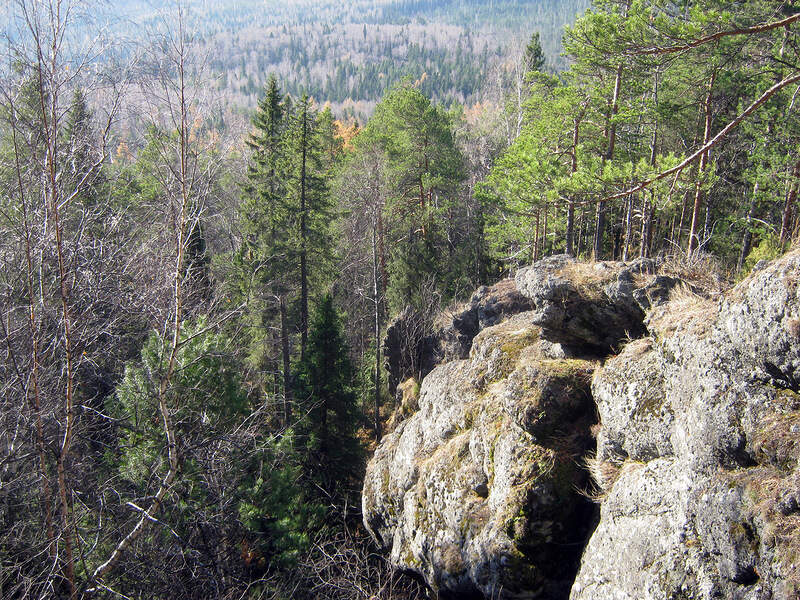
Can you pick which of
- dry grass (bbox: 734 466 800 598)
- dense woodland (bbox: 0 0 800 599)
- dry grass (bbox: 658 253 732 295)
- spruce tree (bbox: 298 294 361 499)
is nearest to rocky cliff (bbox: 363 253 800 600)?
dry grass (bbox: 734 466 800 598)

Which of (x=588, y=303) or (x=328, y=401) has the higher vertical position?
(x=588, y=303)

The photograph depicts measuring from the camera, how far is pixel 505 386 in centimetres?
826

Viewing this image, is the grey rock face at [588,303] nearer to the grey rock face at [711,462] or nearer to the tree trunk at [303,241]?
the grey rock face at [711,462]

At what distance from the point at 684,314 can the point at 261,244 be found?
15472 mm

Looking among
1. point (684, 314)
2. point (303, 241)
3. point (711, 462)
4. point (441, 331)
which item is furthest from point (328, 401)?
point (711, 462)

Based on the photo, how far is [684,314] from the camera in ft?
20.7

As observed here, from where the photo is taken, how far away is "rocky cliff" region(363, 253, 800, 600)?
14.6 feet

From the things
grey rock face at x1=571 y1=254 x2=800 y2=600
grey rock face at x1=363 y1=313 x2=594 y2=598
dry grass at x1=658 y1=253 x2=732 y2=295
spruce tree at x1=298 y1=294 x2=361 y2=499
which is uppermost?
dry grass at x1=658 y1=253 x2=732 y2=295

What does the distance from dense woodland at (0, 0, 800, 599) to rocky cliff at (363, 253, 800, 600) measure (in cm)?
139

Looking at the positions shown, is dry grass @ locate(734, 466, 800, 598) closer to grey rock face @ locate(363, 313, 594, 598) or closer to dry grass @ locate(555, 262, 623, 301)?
grey rock face @ locate(363, 313, 594, 598)

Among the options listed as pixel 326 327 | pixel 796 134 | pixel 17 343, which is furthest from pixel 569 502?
pixel 796 134

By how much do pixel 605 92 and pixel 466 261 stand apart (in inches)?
375

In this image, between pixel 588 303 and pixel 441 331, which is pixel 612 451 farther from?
pixel 441 331

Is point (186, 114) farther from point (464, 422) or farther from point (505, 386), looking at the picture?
point (464, 422)
